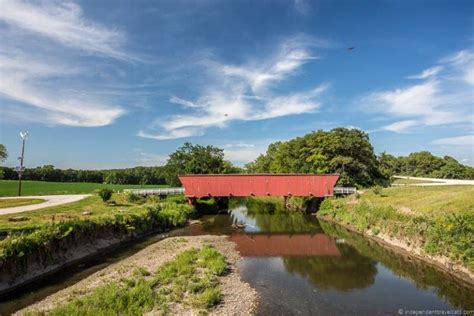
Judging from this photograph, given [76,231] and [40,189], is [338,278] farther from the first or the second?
[40,189]

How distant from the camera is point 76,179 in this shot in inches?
4099

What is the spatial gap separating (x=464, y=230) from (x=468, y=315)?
274 inches

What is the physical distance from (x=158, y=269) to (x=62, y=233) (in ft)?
23.2

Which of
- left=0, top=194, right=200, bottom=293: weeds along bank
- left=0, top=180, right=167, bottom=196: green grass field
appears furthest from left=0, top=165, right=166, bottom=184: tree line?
left=0, top=194, right=200, bottom=293: weeds along bank

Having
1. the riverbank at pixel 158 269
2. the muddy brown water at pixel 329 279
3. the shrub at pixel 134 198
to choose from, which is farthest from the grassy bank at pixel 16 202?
the riverbank at pixel 158 269

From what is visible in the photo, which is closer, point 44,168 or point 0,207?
point 0,207

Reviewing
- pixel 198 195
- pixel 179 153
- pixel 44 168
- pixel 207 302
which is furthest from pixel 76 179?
pixel 207 302

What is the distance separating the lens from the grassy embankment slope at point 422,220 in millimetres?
18859

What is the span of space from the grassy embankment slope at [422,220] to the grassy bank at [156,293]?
13.9 meters

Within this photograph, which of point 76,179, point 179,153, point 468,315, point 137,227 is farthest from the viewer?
point 76,179

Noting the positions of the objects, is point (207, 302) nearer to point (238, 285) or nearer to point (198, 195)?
point (238, 285)

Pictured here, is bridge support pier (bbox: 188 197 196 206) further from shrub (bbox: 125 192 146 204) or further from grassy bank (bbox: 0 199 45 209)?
grassy bank (bbox: 0 199 45 209)

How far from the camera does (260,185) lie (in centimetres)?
4622

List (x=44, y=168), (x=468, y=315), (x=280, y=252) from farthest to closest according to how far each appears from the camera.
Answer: (x=44, y=168) < (x=280, y=252) < (x=468, y=315)
